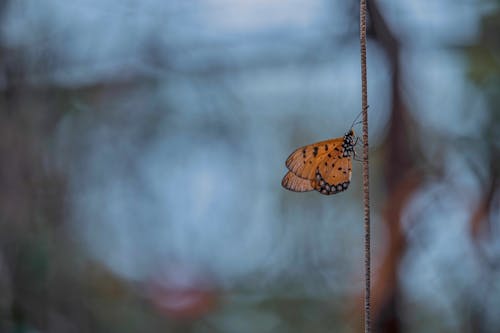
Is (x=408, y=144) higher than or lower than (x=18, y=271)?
higher

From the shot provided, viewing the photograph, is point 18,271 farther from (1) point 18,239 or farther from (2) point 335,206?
(2) point 335,206

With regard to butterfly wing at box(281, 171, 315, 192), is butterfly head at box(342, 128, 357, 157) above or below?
above

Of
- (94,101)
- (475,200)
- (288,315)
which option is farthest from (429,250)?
(94,101)

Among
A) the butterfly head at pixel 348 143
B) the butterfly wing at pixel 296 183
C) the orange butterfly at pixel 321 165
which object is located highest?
the butterfly head at pixel 348 143

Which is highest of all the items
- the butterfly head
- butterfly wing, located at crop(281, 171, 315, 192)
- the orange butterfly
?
the butterfly head
